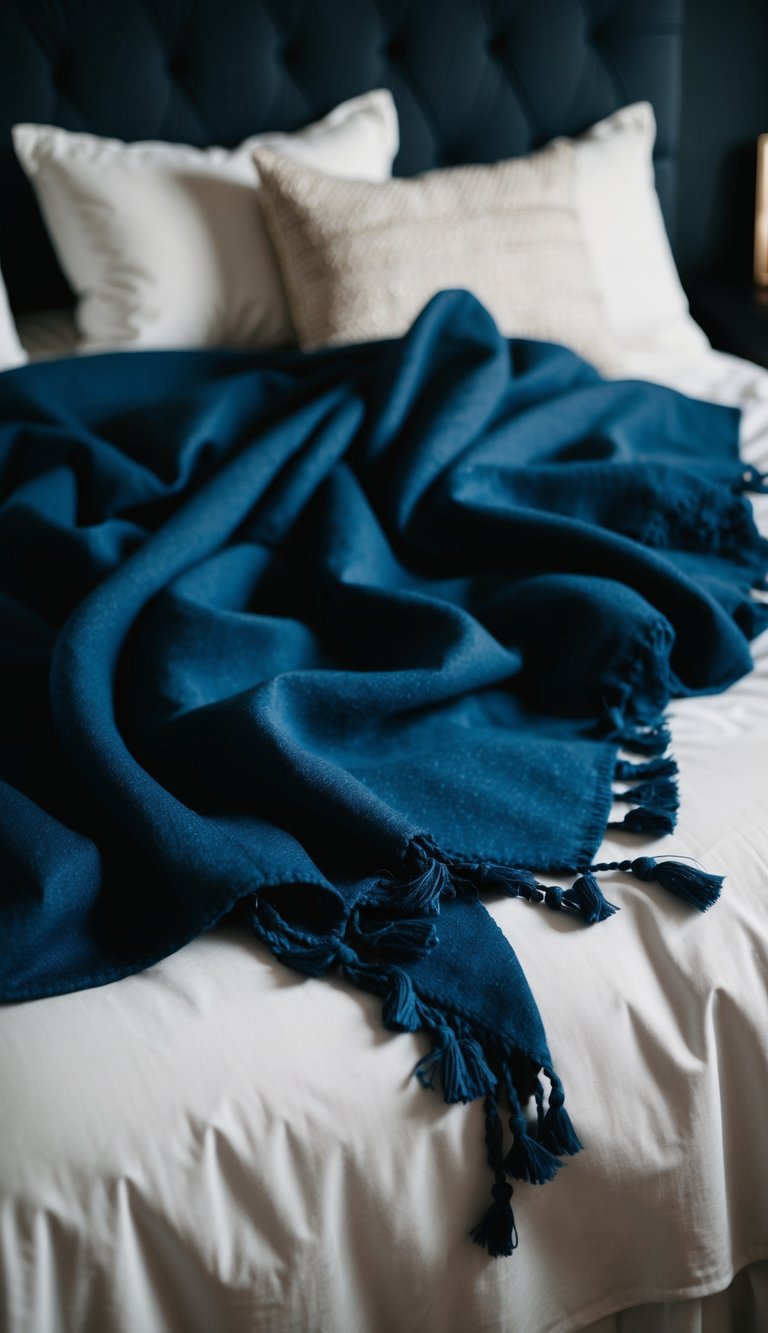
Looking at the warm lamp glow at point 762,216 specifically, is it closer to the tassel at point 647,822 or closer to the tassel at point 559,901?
the tassel at point 647,822

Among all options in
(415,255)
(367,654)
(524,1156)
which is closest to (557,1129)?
(524,1156)

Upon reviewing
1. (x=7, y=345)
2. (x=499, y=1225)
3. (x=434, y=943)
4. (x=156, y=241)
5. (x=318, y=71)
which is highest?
(x=318, y=71)

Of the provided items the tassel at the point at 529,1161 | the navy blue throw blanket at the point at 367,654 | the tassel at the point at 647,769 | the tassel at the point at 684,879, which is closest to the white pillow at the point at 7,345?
the navy blue throw blanket at the point at 367,654

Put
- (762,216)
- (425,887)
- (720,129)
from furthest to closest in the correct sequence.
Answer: (720,129) < (762,216) < (425,887)

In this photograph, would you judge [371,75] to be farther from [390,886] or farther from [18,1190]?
[18,1190]

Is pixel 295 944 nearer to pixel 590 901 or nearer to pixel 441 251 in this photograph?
pixel 590 901

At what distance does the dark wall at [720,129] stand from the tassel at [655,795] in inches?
80.4

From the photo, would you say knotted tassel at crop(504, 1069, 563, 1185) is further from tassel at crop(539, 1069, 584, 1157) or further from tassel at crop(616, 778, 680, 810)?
tassel at crop(616, 778, 680, 810)

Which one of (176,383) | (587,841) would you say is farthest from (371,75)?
(587,841)

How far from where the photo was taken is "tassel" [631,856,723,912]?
849 mm

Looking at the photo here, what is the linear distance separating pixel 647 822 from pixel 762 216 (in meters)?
2.01

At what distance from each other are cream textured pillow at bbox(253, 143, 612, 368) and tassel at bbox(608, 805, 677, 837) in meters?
1.08

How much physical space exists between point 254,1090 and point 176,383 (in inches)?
46.5

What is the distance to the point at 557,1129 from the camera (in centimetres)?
75
